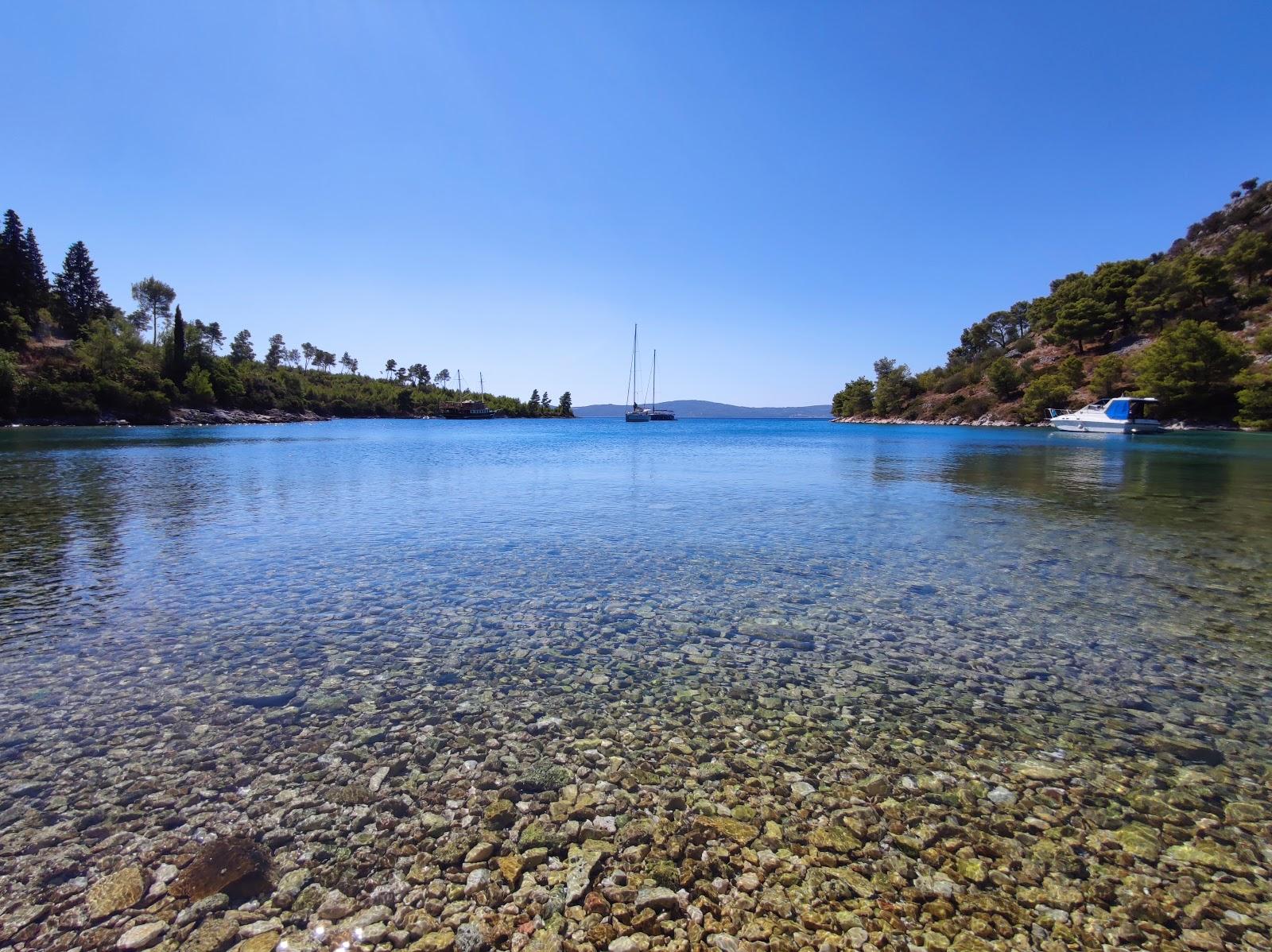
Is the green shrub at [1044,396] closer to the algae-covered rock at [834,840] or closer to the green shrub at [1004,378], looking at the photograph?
the green shrub at [1004,378]

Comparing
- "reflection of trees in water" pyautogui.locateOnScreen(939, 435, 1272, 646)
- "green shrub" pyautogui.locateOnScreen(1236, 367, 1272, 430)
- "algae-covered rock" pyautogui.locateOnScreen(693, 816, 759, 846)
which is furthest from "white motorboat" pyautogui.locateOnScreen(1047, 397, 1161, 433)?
"algae-covered rock" pyautogui.locateOnScreen(693, 816, 759, 846)

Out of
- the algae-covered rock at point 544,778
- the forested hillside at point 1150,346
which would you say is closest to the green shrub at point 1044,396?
the forested hillside at point 1150,346

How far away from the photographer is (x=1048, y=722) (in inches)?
252

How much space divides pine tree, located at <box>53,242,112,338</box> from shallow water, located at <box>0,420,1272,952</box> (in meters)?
189

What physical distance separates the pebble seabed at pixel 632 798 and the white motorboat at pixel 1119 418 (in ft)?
319

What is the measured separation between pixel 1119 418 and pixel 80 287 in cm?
23323

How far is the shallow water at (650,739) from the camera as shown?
3934 millimetres

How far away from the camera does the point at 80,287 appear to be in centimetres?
15212

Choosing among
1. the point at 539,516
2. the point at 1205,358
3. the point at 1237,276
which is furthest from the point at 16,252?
the point at 1237,276

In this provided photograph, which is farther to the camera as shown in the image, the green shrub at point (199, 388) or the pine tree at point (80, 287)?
the pine tree at point (80, 287)

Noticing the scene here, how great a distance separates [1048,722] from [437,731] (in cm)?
680

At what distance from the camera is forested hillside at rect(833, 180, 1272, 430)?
3403 inches

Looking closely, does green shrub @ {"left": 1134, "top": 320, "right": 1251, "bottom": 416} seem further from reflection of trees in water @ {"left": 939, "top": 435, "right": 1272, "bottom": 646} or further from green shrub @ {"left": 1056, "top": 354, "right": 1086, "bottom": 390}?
reflection of trees in water @ {"left": 939, "top": 435, "right": 1272, "bottom": 646}

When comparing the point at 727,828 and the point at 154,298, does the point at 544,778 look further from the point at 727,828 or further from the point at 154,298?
the point at 154,298
